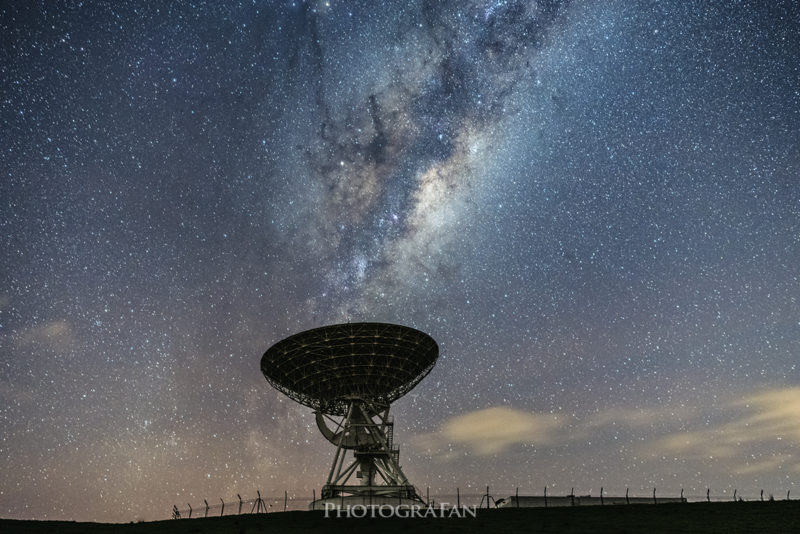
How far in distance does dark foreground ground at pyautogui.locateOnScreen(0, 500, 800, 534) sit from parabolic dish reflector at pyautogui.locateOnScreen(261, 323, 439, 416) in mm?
12114

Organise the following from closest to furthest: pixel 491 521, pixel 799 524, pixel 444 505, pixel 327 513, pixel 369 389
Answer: pixel 799 524, pixel 491 521, pixel 327 513, pixel 444 505, pixel 369 389

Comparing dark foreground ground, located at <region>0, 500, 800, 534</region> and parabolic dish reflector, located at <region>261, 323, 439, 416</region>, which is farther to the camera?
parabolic dish reflector, located at <region>261, 323, 439, 416</region>

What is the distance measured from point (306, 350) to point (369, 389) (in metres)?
6.36

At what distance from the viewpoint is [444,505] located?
4003 centimetres

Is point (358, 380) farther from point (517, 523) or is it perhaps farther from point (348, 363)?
point (517, 523)

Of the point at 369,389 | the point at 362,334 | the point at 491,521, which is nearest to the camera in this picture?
the point at 491,521

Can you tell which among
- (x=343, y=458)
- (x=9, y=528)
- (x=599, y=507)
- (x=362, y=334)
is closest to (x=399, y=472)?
(x=343, y=458)

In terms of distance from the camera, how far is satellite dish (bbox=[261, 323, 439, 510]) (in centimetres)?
Answer: 4650

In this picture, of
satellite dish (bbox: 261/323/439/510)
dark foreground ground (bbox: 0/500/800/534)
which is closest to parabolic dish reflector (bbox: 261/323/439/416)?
satellite dish (bbox: 261/323/439/510)

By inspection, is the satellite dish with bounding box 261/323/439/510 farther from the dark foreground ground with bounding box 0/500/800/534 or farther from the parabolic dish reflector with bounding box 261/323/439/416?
the dark foreground ground with bounding box 0/500/800/534

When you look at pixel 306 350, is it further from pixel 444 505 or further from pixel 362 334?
pixel 444 505

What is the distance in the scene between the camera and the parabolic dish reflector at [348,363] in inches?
1839

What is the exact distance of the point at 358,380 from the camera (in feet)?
161

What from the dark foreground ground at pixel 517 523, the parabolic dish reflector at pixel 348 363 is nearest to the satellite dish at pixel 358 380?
the parabolic dish reflector at pixel 348 363
